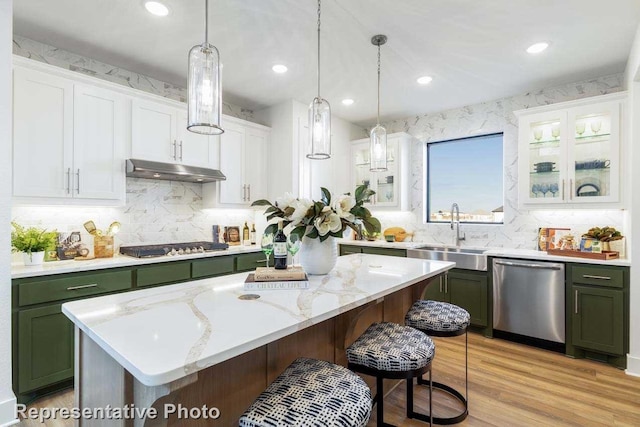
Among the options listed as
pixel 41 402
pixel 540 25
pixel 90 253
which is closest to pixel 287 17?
pixel 540 25

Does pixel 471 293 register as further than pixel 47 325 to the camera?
Yes

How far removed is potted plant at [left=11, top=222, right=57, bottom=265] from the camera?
95.2 inches

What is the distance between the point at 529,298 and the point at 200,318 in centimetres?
322

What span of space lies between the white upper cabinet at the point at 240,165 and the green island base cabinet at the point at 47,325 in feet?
4.48

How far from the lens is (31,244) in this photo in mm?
2436

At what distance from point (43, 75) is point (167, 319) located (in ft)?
8.26

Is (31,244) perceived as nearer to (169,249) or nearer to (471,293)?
(169,249)

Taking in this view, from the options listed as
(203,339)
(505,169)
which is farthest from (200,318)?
(505,169)

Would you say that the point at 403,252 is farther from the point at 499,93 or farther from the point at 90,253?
the point at 90,253

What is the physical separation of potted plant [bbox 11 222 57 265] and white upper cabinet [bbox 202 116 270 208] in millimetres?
1602

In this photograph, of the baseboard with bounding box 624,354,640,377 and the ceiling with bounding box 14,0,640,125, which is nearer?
the ceiling with bounding box 14,0,640,125

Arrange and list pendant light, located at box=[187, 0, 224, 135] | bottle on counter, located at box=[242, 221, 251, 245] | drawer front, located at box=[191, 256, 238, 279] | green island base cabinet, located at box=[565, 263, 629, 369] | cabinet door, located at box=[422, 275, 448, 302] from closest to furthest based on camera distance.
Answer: pendant light, located at box=[187, 0, 224, 135] < green island base cabinet, located at box=[565, 263, 629, 369] < drawer front, located at box=[191, 256, 238, 279] < cabinet door, located at box=[422, 275, 448, 302] < bottle on counter, located at box=[242, 221, 251, 245]

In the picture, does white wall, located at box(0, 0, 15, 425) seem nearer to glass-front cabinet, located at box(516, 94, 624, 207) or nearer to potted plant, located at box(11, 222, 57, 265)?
potted plant, located at box(11, 222, 57, 265)

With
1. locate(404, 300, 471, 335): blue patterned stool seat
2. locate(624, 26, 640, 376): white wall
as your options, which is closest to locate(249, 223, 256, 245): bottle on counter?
locate(404, 300, 471, 335): blue patterned stool seat
